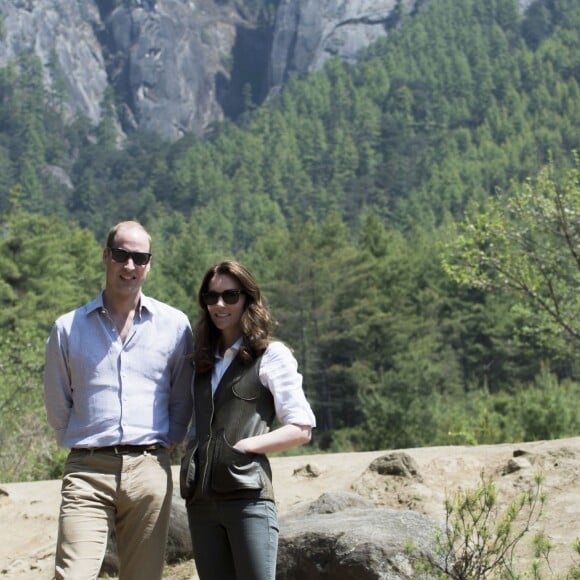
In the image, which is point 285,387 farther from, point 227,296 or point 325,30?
point 325,30

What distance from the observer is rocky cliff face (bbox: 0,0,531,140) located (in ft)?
506

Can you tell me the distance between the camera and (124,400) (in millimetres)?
A: 3809

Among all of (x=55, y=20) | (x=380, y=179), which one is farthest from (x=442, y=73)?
(x=55, y=20)

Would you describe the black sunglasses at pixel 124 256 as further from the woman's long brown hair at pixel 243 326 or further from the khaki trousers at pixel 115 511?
the khaki trousers at pixel 115 511

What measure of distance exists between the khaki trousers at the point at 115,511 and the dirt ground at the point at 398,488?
292 centimetres

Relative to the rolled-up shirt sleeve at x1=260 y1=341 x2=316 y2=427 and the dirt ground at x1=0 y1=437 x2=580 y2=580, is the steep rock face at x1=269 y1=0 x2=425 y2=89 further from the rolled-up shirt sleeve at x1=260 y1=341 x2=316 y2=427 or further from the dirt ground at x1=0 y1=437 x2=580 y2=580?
the rolled-up shirt sleeve at x1=260 y1=341 x2=316 y2=427

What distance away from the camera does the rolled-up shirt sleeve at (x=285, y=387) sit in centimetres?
361

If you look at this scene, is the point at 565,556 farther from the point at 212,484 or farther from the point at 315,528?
the point at 212,484

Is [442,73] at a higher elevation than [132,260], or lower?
higher

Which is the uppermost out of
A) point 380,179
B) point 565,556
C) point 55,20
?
point 55,20

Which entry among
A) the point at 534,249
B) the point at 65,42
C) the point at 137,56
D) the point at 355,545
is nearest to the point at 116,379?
the point at 355,545

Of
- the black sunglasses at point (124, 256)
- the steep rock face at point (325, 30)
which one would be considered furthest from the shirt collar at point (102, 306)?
the steep rock face at point (325, 30)

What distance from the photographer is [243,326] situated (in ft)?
12.1

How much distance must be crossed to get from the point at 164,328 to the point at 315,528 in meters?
2.14
